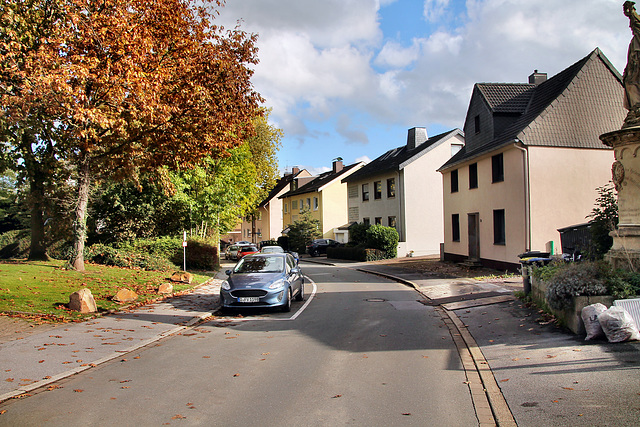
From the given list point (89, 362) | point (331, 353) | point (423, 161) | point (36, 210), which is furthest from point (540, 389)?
point (423, 161)

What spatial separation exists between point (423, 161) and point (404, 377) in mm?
33279

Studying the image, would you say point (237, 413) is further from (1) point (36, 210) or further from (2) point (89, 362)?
(1) point (36, 210)

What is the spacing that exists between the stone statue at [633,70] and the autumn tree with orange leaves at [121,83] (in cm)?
1166

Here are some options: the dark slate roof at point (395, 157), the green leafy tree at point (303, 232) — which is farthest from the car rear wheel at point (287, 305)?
the green leafy tree at point (303, 232)

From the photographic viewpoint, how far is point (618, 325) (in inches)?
284

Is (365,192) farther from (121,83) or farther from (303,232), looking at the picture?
(121,83)

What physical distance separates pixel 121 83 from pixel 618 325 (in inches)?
531

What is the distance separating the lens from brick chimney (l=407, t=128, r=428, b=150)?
42.9 m

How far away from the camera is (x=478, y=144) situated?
25172mm

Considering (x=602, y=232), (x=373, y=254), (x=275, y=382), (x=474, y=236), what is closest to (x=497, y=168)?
(x=474, y=236)

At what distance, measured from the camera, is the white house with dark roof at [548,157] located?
2006 centimetres

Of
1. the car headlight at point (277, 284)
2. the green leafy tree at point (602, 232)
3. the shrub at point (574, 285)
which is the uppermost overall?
the green leafy tree at point (602, 232)

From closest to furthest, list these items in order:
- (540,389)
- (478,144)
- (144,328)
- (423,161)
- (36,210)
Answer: (540,389)
(144,328)
(36,210)
(478,144)
(423,161)

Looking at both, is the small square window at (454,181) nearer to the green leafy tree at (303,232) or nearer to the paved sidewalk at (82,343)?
the paved sidewalk at (82,343)
